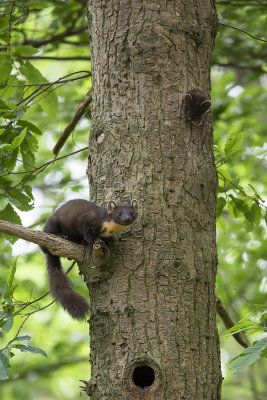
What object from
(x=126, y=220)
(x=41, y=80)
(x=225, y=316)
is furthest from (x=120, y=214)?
(x=41, y=80)

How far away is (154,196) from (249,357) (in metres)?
1.38

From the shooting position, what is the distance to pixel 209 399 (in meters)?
3.46

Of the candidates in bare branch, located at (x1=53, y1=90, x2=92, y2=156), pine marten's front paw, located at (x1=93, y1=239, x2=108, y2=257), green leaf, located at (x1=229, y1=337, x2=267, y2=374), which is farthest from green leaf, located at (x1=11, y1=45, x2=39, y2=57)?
green leaf, located at (x1=229, y1=337, x2=267, y2=374)

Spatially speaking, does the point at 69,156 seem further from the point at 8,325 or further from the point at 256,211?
the point at 8,325

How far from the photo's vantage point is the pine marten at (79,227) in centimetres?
405

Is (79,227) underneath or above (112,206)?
above

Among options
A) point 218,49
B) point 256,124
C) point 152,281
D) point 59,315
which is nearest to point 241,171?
point 256,124

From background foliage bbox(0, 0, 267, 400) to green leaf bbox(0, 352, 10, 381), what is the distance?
476 mm

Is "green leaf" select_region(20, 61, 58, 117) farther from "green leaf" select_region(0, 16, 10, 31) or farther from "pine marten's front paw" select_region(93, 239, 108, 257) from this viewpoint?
"pine marten's front paw" select_region(93, 239, 108, 257)

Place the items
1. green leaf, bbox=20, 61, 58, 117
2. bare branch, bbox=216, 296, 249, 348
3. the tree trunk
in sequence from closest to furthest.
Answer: the tree trunk < bare branch, bbox=216, 296, 249, 348 < green leaf, bbox=20, 61, 58, 117

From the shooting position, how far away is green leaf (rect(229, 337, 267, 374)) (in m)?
2.72

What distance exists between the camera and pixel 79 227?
5.06 m

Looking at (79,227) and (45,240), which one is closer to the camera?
(45,240)

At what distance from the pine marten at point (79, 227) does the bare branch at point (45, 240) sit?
0.90 ft
